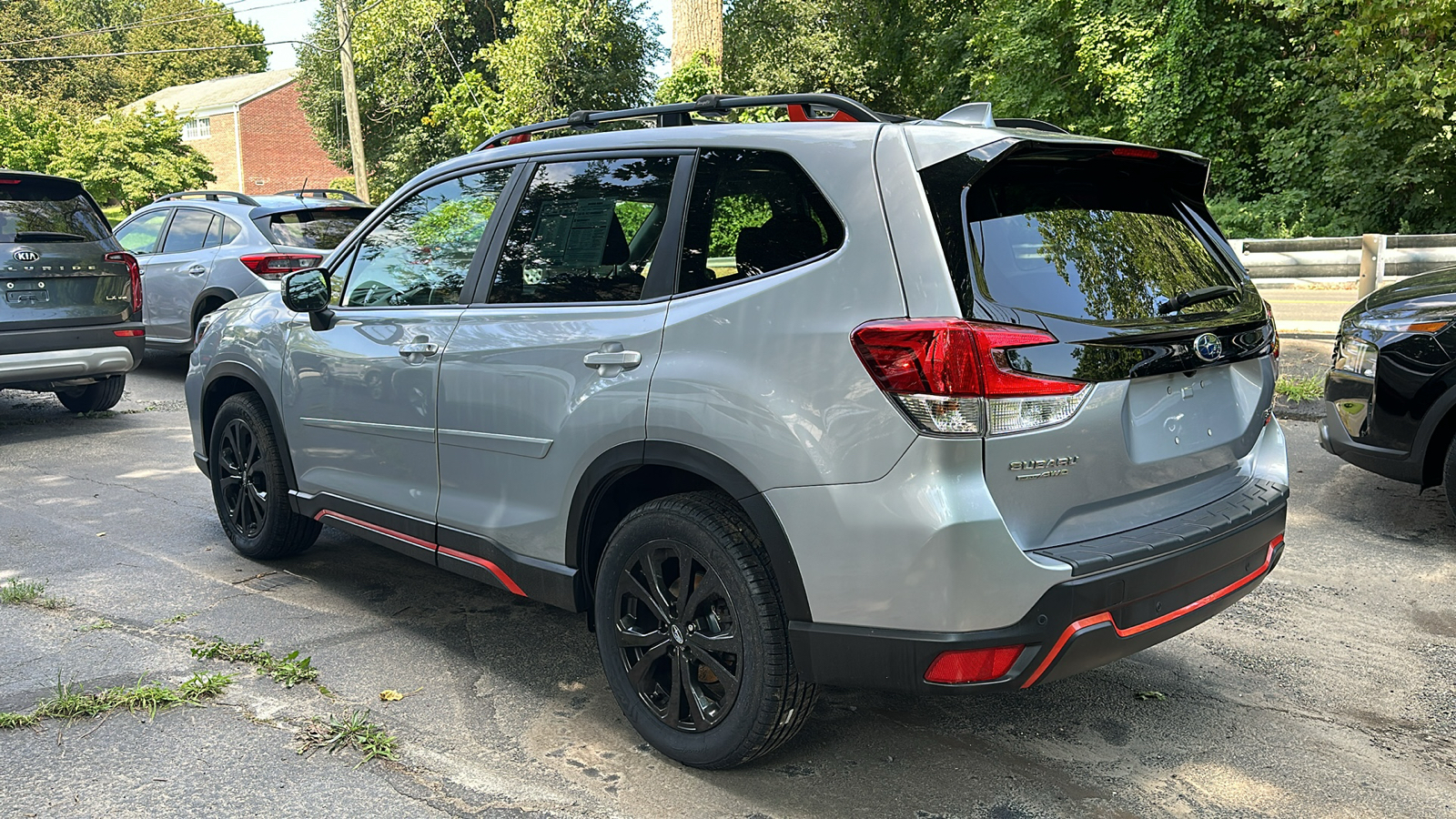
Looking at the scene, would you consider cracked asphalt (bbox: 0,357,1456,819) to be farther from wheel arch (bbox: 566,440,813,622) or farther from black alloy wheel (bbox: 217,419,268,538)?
wheel arch (bbox: 566,440,813,622)

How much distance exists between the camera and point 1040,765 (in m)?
3.32

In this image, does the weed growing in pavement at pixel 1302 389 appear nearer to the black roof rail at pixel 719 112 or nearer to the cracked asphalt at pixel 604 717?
the cracked asphalt at pixel 604 717

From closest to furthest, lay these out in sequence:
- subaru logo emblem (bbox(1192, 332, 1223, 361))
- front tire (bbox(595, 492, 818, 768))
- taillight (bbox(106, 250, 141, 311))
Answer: front tire (bbox(595, 492, 818, 768))
subaru logo emblem (bbox(1192, 332, 1223, 361))
taillight (bbox(106, 250, 141, 311))

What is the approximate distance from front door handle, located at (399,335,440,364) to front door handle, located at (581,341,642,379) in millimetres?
846

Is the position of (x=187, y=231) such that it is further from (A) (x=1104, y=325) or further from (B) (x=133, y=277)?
(A) (x=1104, y=325)

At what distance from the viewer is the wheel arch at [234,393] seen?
4.99m

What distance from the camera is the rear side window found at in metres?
3.03

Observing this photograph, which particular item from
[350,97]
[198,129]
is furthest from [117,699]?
[198,129]

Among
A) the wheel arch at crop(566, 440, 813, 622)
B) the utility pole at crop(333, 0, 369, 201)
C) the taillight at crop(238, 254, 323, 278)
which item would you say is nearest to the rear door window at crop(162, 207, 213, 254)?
the taillight at crop(238, 254, 323, 278)

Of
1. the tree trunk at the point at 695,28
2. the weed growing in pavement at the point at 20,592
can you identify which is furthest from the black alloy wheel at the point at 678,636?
the tree trunk at the point at 695,28

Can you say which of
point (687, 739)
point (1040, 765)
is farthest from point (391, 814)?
point (1040, 765)

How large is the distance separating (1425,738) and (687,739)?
2213mm

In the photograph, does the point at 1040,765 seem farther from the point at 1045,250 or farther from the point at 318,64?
the point at 318,64

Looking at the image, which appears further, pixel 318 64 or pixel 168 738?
pixel 318 64
